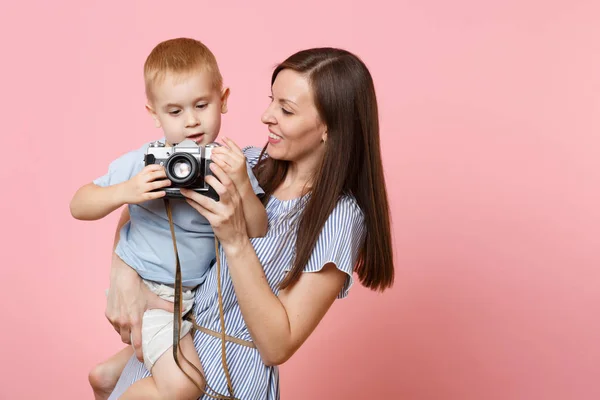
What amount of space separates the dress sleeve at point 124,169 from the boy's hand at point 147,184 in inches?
5.1

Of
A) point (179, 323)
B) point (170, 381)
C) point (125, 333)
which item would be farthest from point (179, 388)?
point (125, 333)

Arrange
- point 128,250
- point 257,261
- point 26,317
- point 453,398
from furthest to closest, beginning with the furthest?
point 26,317
point 453,398
point 128,250
point 257,261

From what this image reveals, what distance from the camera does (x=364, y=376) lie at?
3.86m

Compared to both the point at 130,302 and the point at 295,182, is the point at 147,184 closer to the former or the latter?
the point at 130,302

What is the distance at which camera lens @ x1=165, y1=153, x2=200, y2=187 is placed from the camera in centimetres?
200

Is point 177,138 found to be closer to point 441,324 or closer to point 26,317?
point 441,324

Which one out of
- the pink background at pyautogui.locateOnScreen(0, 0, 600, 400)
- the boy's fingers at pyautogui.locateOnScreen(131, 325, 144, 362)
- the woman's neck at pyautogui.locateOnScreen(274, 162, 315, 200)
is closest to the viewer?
the boy's fingers at pyautogui.locateOnScreen(131, 325, 144, 362)

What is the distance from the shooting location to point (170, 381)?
6.93 feet

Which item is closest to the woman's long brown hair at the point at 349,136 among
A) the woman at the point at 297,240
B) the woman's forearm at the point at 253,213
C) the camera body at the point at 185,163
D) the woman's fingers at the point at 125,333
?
the woman at the point at 297,240

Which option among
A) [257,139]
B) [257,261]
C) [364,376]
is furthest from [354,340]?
[257,261]

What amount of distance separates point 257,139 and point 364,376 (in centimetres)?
123

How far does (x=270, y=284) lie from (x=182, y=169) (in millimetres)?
414

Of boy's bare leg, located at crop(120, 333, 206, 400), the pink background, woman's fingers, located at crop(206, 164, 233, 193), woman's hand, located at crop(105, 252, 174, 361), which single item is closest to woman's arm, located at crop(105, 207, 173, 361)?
woman's hand, located at crop(105, 252, 174, 361)

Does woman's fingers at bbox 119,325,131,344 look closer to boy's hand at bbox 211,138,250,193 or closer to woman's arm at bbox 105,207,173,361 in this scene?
woman's arm at bbox 105,207,173,361
